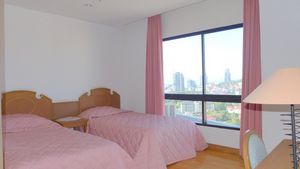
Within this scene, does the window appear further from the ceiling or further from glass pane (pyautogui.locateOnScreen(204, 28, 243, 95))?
the ceiling

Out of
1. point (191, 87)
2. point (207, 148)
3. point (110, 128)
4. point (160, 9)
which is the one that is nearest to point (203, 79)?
point (191, 87)

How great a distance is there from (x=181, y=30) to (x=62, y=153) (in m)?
2.94

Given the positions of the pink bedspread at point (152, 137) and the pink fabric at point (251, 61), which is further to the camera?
the pink fabric at point (251, 61)

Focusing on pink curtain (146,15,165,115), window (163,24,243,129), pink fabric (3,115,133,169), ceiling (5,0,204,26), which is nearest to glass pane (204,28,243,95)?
window (163,24,243,129)

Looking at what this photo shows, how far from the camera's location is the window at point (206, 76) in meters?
3.56

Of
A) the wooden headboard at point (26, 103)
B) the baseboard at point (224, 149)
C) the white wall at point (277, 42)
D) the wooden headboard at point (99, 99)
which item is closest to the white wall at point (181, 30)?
the baseboard at point (224, 149)

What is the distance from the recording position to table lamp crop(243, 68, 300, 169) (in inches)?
38.4

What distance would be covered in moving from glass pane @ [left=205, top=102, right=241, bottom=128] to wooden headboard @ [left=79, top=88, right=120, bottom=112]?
6.30 feet

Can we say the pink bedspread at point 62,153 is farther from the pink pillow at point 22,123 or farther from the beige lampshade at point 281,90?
the beige lampshade at point 281,90

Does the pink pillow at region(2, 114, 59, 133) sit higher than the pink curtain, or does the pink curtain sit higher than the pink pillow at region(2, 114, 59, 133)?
the pink curtain

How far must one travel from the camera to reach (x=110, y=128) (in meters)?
3.33

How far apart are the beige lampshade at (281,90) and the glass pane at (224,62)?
2.50 meters

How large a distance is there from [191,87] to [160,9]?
1.45 m

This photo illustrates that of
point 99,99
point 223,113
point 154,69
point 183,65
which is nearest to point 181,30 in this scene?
point 183,65
